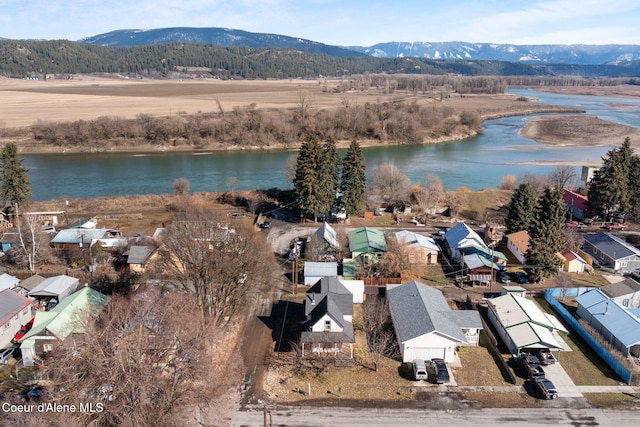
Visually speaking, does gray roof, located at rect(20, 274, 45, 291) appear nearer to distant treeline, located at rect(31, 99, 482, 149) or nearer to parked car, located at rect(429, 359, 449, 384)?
parked car, located at rect(429, 359, 449, 384)

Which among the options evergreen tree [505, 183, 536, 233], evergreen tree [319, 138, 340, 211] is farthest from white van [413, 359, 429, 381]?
evergreen tree [319, 138, 340, 211]

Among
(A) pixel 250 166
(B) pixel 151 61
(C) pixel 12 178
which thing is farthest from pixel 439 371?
(B) pixel 151 61

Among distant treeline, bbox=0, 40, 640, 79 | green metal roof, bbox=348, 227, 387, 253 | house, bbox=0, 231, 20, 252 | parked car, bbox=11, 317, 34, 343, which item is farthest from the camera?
distant treeline, bbox=0, 40, 640, 79

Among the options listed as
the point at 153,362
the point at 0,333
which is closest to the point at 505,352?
the point at 153,362

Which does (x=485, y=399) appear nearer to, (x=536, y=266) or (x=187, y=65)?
(x=536, y=266)

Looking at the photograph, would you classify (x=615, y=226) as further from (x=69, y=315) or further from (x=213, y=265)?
(x=69, y=315)

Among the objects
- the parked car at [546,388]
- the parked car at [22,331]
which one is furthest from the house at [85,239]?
the parked car at [546,388]
